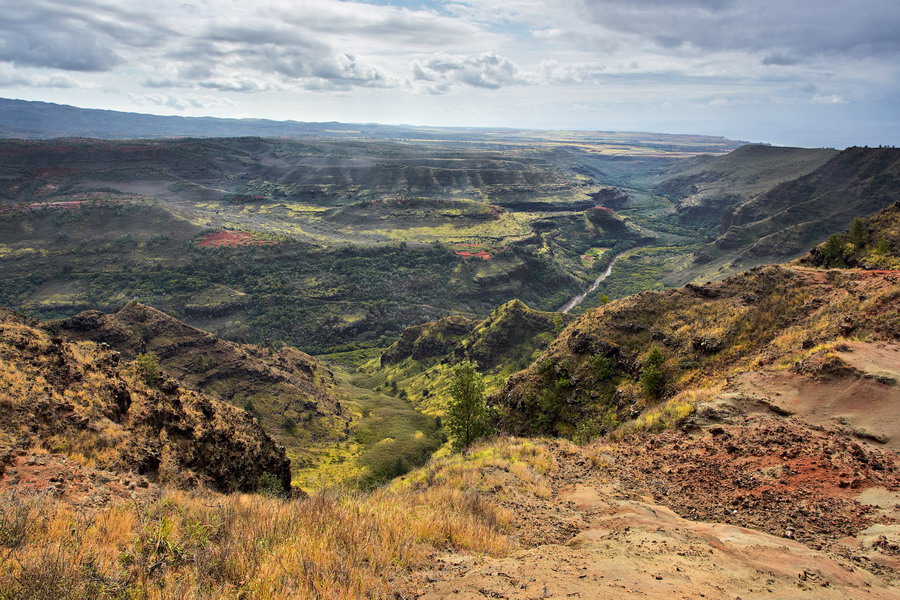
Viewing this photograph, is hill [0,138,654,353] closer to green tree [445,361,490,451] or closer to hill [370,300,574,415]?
hill [370,300,574,415]

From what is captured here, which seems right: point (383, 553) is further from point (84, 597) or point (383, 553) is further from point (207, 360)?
point (207, 360)

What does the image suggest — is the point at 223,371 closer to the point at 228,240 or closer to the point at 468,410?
the point at 468,410

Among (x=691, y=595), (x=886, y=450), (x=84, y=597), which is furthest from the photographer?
(x=886, y=450)

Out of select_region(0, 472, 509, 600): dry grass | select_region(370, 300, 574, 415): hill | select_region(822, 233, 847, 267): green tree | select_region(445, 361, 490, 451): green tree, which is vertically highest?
select_region(822, 233, 847, 267): green tree

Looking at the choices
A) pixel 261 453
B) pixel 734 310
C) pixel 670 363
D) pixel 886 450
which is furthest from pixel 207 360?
pixel 886 450

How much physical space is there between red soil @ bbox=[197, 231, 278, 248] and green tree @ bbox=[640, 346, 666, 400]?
150596 mm

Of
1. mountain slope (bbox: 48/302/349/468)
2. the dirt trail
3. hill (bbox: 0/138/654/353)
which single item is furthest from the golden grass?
hill (bbox: 0/138/654/353)

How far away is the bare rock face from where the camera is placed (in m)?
17.4

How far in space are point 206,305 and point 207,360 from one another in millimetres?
73934

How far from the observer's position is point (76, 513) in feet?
30.6

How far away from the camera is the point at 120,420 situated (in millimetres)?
22250

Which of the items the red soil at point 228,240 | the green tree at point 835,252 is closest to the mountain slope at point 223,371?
the green tree at point 835,252

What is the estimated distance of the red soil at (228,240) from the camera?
153 metres

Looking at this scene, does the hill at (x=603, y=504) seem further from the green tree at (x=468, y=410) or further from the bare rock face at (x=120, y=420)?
the green tree at (x=468, y=410)
